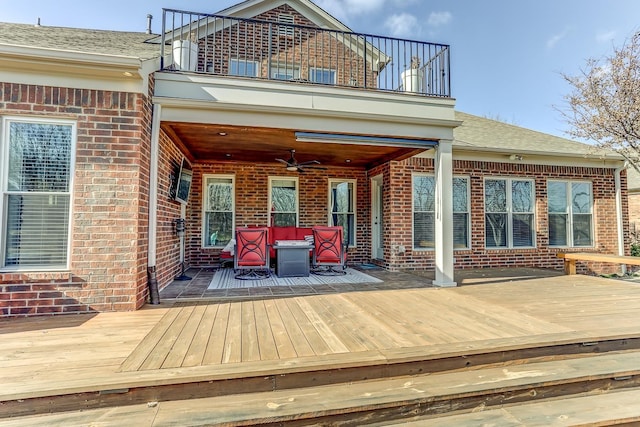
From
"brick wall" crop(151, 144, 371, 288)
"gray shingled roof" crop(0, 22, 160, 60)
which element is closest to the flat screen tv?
"brick wall" crop(151, 144, 371, 288)

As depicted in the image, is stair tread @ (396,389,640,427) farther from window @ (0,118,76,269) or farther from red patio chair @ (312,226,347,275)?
red patio chair @ (312,226,347,275)

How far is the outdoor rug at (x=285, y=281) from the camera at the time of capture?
536cm

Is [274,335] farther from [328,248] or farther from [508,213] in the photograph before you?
[508,213]

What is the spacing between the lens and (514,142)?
8.12 m

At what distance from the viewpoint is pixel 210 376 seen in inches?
82.8

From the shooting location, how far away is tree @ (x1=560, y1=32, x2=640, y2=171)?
6.85 meters

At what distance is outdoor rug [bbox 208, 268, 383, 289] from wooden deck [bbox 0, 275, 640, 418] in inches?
40.6

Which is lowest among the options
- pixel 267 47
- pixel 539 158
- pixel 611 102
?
pixel 539 158

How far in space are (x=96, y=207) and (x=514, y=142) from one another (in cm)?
901

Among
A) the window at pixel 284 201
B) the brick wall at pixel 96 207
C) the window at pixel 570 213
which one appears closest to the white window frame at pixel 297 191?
the window at pixel 284 201

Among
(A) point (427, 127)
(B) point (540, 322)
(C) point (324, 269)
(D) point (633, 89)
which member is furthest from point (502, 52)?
(B) point (540, 322)

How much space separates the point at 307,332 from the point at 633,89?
869cm

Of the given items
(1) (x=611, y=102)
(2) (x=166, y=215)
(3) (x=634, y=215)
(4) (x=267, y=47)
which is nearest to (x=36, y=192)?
(2) (x=166, y=215)

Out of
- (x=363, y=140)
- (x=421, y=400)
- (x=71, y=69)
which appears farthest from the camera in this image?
(x=363, y=140)
